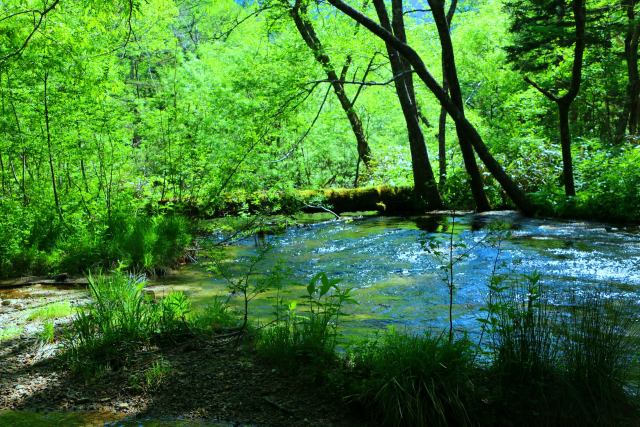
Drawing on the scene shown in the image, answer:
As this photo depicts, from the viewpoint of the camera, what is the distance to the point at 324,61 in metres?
13.7

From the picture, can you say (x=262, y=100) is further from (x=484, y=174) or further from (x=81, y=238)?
(x=484, y=174)

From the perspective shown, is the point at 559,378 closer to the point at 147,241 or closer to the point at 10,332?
the point at 10,332

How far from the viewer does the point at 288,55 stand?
12.4 m

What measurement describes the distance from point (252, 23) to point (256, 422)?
17891 millimetres

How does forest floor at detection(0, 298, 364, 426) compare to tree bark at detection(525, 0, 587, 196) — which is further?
tree bark at detection(525, 0, 587, 196)

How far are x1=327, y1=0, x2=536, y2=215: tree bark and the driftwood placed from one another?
7.43 metres

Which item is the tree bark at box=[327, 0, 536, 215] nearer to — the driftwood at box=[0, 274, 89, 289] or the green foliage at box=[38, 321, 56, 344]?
the driftwood at box=[0, 274, 89, 289]

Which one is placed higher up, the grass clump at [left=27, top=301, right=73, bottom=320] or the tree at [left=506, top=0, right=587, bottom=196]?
the tree at [left=506, top=0, right=587, bottom=196]

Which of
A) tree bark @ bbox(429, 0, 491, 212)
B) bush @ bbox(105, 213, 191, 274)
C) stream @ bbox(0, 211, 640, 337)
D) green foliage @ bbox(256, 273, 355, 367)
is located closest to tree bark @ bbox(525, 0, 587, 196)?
stream @ bbox(0, 211, 640, 337)

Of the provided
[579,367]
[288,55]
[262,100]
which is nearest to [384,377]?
[579,367]

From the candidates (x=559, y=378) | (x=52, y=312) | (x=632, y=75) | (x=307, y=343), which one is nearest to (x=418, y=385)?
(x=559, y=378)

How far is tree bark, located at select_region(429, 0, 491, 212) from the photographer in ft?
35.5

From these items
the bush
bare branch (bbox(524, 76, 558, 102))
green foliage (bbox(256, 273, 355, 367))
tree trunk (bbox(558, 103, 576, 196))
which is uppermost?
bare branch (bbox(524, 76, 558, 102))

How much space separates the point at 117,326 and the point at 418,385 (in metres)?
2.58
